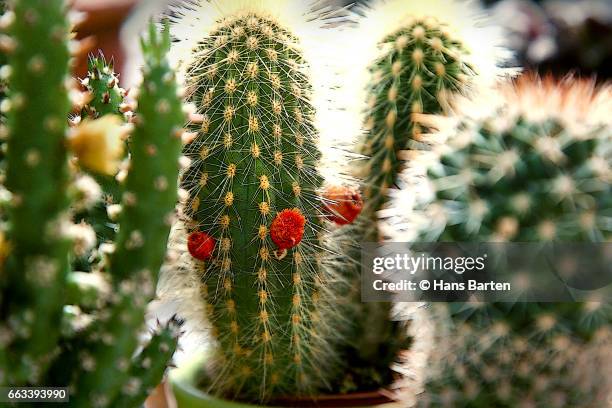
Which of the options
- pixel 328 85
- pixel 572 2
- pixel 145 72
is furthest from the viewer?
pixel 572 2

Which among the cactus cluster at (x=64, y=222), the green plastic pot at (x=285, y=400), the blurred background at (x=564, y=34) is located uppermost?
the blurred background at (x=564, y=34)

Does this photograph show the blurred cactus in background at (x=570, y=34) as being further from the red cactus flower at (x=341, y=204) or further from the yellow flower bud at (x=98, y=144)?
the yellow flower bud at (x=98, y=144)

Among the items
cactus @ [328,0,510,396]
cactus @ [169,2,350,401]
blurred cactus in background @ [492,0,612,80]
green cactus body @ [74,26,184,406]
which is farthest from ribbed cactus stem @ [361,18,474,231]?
blurred cactus in background @ [492,0,612,80]

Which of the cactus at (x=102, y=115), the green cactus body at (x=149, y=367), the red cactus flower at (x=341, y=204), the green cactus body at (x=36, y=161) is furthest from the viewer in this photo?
the red cactus flower at (x=341, y=204)

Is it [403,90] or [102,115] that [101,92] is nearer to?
[102,115]


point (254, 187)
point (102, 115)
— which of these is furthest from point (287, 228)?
point (102, 115)

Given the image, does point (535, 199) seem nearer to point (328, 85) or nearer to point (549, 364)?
point (549, 364)

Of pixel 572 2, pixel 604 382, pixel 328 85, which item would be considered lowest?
pixel 604 382

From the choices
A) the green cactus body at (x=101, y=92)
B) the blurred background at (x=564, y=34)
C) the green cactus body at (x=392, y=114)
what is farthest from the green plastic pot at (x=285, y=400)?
the blurred background at (x=564, y=34)

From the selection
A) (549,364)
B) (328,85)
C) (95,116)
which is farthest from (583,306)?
(95,116)
